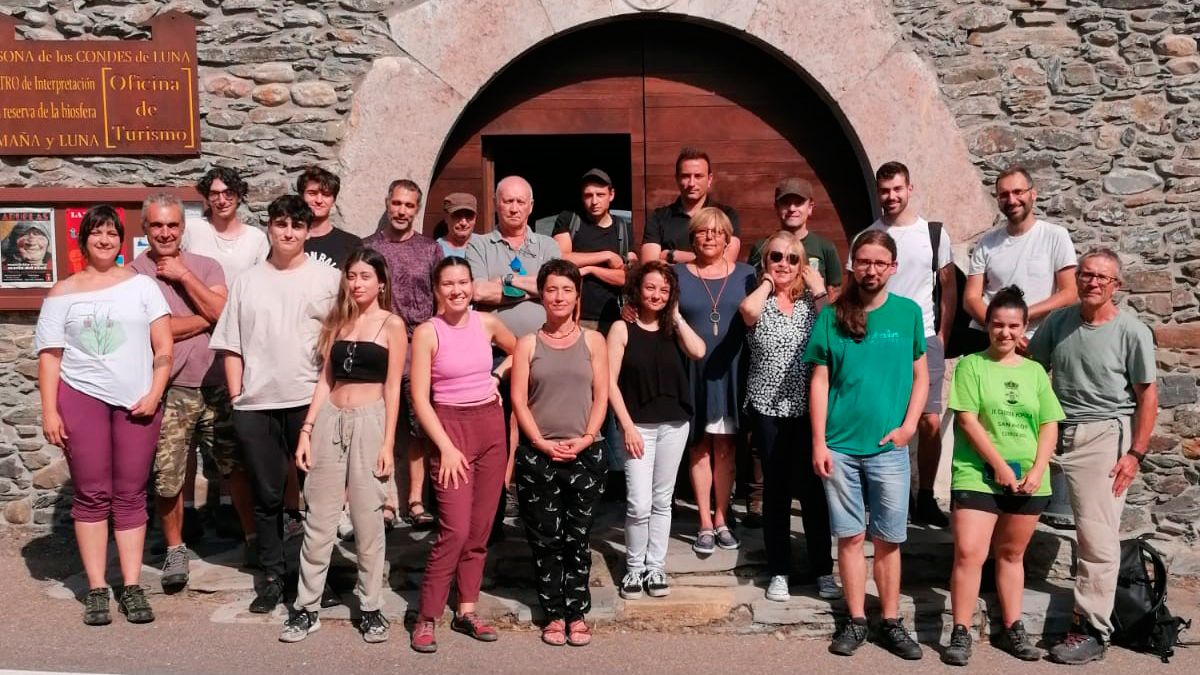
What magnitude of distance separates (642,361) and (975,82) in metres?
2.62

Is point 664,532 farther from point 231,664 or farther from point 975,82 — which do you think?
point 975,82

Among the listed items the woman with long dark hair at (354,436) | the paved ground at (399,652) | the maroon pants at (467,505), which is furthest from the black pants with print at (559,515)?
the woman with long dark hair at (354,436)

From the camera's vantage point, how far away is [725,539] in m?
4.97

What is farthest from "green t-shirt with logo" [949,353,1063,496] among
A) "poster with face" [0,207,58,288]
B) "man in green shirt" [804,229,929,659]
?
"poster with face" [0,207,58,288]

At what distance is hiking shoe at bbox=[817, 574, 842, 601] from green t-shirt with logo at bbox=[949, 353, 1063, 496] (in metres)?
0.69

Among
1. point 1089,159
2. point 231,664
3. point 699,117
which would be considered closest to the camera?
point 231,664

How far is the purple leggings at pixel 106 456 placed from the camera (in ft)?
14.8

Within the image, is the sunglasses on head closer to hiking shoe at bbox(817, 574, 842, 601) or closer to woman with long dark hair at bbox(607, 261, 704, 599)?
woman with long dark hair at bbox(607, 261, 704, 599)

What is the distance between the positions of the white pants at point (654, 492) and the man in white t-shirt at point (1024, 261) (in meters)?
1.64

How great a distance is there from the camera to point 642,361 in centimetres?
462

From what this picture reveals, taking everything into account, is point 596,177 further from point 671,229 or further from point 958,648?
point 958,648

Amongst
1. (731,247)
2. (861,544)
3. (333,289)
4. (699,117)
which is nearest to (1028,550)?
(861,544)

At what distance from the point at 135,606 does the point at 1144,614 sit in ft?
13.9

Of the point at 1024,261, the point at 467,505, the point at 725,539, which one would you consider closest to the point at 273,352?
the point at 467,505
